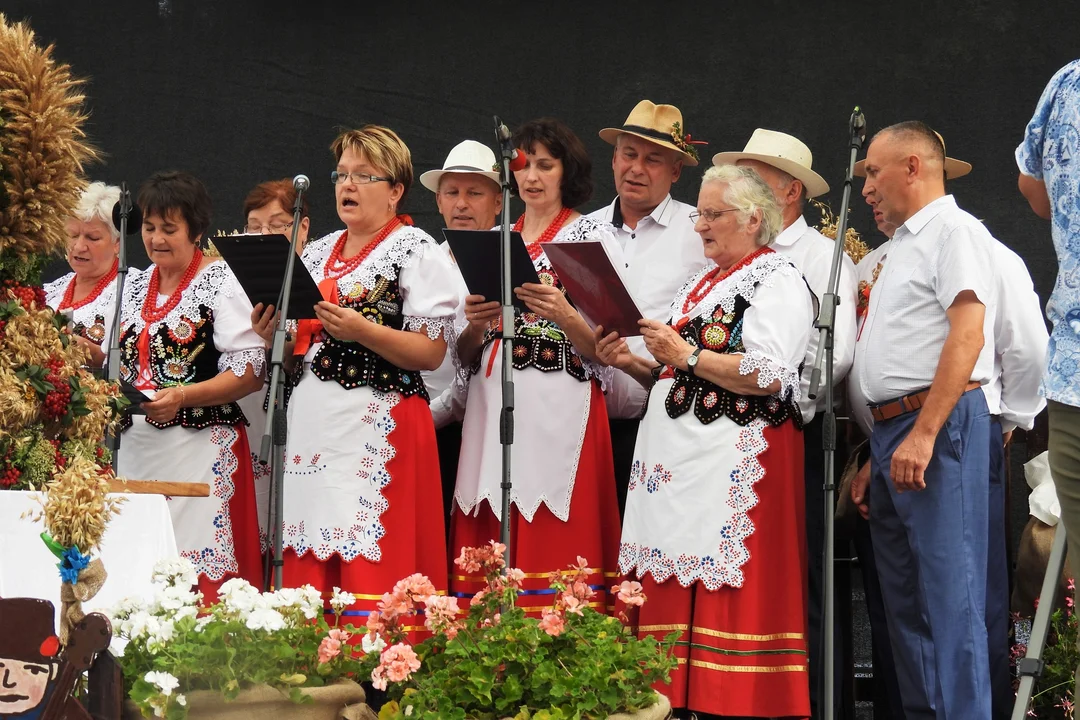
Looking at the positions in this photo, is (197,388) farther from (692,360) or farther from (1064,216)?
(1064,216)

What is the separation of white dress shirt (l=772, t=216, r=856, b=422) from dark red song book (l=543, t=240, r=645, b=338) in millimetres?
522

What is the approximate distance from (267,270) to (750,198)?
1.36 meters

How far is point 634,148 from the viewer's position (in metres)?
4.46

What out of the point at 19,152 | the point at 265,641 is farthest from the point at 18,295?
the point at 265,641

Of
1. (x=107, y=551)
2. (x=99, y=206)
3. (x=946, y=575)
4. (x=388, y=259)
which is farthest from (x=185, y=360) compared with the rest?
(x=946, y=575)

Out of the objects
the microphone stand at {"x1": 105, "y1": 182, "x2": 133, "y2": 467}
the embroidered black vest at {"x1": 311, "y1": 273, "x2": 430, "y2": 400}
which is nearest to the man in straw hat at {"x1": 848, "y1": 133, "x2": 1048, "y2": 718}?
the embroidered black vest at {"x1": 311, "y1": 273, "x2": 430, "y2": 400}

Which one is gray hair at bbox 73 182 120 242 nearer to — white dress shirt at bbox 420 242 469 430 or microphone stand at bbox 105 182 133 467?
microphone stand at bbox 105 182 133 467

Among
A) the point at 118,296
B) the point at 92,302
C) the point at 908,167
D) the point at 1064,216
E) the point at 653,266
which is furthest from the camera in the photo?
the point at 92,302

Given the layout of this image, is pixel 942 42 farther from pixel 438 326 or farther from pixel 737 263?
pixel 438 326

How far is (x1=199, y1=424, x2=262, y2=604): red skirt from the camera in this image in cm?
421

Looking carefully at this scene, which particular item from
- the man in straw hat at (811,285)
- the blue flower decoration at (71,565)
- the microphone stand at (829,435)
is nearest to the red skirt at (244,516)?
the man in straw hat at (811,285)

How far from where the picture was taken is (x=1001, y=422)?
3.67 meters

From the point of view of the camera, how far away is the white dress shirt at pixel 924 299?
136 inches

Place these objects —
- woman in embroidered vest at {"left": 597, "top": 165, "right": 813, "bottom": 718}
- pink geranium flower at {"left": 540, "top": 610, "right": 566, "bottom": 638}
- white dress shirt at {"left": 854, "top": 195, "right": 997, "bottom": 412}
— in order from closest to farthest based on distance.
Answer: pink geranium flower at {"left": 540, "top": 610, "right": 566, "bottom": 638} < white dress shirt at {"left": 854, "top": 195, "right": 997, "bottom": 412} < woman in embroidered vest at {"left": 597, "top": 165, "right": 813, "bottom": 718}
